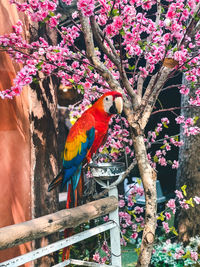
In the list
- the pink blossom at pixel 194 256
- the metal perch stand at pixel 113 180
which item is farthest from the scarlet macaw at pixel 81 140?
the pink blossom at pixel 194 256

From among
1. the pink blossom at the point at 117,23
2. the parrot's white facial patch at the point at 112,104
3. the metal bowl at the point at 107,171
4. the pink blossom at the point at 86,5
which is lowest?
the metal bowl at the point at 107,171

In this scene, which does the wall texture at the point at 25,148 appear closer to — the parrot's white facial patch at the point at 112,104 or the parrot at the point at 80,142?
the parrot at the point at 80,142

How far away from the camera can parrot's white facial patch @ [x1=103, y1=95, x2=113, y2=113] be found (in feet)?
6.50

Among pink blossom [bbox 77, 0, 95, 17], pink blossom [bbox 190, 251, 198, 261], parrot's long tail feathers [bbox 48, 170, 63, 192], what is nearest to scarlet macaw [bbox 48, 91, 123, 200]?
parrot's long tail feathers [bbox 48, 170, 63, 192]

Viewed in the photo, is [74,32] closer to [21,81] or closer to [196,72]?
[21,81]

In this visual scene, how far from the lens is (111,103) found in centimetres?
199

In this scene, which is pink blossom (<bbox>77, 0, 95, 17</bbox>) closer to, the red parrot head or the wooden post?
the red parrot head

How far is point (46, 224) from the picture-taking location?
1.43m

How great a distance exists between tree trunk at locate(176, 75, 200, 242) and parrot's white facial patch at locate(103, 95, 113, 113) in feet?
6.41

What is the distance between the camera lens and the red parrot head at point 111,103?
75.9 inches

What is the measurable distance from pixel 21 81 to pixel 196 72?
173 cm

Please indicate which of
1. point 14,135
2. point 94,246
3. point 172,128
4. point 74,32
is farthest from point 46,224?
point 172,128

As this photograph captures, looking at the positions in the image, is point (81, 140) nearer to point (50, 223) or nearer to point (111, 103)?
point (111, 103)

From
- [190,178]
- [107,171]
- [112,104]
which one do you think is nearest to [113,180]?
[107,171]
